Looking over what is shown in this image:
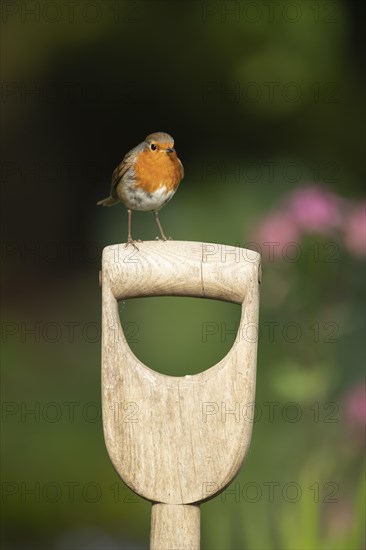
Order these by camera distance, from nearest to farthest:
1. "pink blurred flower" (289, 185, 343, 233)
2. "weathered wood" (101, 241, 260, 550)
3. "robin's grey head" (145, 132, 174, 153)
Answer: "weathered wood" (101, 241, 260, 550) → "robin's grey head" (145, 132, 174, 153) → "pink blurred flower" (289, 185, 343, 233)

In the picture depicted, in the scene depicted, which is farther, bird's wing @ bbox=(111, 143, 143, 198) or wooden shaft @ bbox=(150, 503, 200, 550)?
bird's wing @ bbox=(111, 143, 143, 198)

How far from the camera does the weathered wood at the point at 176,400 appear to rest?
1.43 metres

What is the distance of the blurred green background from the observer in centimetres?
260

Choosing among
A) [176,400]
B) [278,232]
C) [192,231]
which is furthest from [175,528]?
[192,231]

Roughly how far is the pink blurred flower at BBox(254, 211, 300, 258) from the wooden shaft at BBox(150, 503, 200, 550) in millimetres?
1191

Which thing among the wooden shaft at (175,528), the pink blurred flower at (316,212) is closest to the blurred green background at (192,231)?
the pink blurred flower at (316,212)

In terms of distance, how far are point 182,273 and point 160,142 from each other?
506mm

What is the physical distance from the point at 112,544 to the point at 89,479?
21cm

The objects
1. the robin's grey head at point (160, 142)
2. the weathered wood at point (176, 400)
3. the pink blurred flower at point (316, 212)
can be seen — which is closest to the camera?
the weathered wood at point (176, 400)

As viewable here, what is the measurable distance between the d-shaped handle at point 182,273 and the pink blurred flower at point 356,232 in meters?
1.12

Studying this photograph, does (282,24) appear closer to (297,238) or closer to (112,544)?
(297,238)

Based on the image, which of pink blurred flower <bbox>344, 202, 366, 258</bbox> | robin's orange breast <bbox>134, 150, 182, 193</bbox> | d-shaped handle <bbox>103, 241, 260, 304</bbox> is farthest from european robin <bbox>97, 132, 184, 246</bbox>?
pink blurred flower <bbox>344, 202, 366, 258</bbox>

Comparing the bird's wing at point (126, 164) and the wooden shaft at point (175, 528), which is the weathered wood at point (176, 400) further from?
the bird's wing at point (126, 164)

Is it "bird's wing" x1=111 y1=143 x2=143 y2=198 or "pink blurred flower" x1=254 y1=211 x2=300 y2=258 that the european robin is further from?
"pink blurred flower" x1=254 y1=211 x2=300 y2=258
